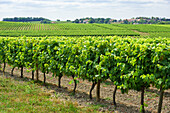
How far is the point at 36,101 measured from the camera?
8273 mm

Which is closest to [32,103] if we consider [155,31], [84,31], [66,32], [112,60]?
[112,60]

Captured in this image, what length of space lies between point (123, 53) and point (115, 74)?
3.20 ft

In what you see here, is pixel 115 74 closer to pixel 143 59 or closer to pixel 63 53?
pixel 143 59

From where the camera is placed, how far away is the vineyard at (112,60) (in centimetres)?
688

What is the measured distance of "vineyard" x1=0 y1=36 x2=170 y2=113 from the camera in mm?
6875

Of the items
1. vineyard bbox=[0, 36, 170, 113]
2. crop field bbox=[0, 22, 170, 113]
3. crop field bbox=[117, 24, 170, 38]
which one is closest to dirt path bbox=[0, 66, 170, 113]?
crop field bbox=[0, 22, 170, 113]

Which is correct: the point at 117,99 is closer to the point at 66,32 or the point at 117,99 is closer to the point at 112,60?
the point at 112,60

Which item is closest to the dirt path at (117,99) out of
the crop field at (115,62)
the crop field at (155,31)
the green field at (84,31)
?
the crop field at (115,62)

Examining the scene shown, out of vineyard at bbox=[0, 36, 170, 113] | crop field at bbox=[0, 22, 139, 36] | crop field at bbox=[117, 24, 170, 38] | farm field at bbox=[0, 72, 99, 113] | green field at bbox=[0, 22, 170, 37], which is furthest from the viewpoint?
green field at bbox=[0, 22, 170, 37]

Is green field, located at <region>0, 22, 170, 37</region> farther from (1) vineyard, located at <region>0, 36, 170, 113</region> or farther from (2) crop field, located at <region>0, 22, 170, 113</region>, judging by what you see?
(1) vineyard, located at <region>0, 36, 170, 113</region>

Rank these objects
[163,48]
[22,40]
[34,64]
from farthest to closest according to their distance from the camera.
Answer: [22,40], [34,64], [163,48]

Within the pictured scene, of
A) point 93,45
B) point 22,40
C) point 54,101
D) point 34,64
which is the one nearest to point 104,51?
point 93,45

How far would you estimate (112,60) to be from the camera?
26.0ft

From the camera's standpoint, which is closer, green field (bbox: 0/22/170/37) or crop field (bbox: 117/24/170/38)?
crop field (bbox: 117/24/170/38)
